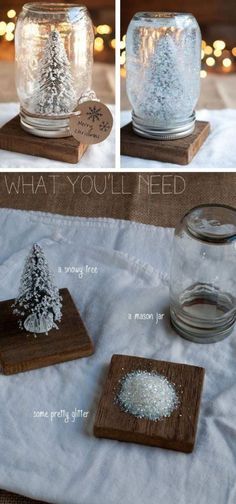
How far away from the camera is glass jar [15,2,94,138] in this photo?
1.09 metres

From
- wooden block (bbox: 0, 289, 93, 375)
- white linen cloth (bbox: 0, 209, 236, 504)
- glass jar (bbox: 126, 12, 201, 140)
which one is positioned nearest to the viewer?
white linen cloth (bbox: 0, 209, 236, 504)

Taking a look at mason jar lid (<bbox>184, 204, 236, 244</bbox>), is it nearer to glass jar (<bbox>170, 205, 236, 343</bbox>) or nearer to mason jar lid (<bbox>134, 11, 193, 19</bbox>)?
glass jar (<bbox>170, 205, 236, 343</bbox>)

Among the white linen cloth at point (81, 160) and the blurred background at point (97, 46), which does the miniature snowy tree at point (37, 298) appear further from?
the blurred background at point (97, 46)

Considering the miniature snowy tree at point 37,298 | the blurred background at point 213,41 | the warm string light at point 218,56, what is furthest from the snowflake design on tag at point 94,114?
the miniature snowy tree at point 37,298

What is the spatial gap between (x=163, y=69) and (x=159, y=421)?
57 centimetres

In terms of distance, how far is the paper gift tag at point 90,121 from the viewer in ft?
3.57

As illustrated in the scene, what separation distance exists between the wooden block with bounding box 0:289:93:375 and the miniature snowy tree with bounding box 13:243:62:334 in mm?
10

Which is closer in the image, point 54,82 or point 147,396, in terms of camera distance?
point 147,396

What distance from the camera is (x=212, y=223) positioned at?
0.85m

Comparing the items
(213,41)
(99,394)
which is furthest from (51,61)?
(99,394)

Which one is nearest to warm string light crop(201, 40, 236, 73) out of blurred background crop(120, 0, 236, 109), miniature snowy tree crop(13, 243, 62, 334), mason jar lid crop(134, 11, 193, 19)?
blurred background crop(120, 0, 236, 109)

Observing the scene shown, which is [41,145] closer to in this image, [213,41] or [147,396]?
[213,41]

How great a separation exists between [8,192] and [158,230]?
0.27m

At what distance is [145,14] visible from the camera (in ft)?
3.56
